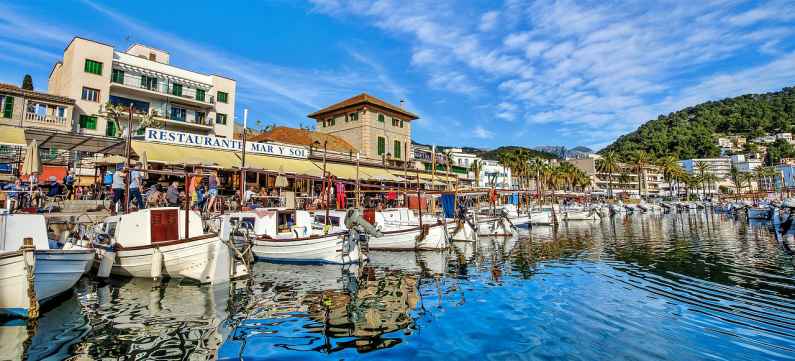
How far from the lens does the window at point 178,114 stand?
36.1 m

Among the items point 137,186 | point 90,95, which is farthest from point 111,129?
point 137,186

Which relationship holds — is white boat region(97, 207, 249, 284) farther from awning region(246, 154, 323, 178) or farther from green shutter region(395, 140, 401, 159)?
green shutter region(395, 140, 401, 159)

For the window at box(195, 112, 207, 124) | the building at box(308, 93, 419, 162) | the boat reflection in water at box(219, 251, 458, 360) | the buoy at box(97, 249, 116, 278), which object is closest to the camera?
the boat reflection in water at box(219, 251, 458, 360)

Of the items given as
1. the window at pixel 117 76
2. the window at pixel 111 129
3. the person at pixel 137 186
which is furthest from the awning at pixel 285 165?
the window at pixel 117 76

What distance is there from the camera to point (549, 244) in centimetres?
2419

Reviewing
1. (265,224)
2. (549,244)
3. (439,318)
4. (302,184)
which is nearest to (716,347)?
(439,318)

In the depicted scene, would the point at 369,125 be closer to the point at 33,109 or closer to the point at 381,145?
the point at 381,145

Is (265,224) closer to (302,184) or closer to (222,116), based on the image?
(302,184)

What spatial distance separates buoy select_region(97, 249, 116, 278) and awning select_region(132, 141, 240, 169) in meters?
9.53

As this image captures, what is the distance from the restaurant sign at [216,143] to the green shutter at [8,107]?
12.9m

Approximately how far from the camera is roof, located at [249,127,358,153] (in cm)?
3569

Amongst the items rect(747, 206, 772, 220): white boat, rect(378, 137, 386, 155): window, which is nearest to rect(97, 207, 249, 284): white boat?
rect(378, 137, 386, 155): window

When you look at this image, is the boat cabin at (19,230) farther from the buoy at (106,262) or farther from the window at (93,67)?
the window at (93,67)

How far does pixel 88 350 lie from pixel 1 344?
1822 millimetres
